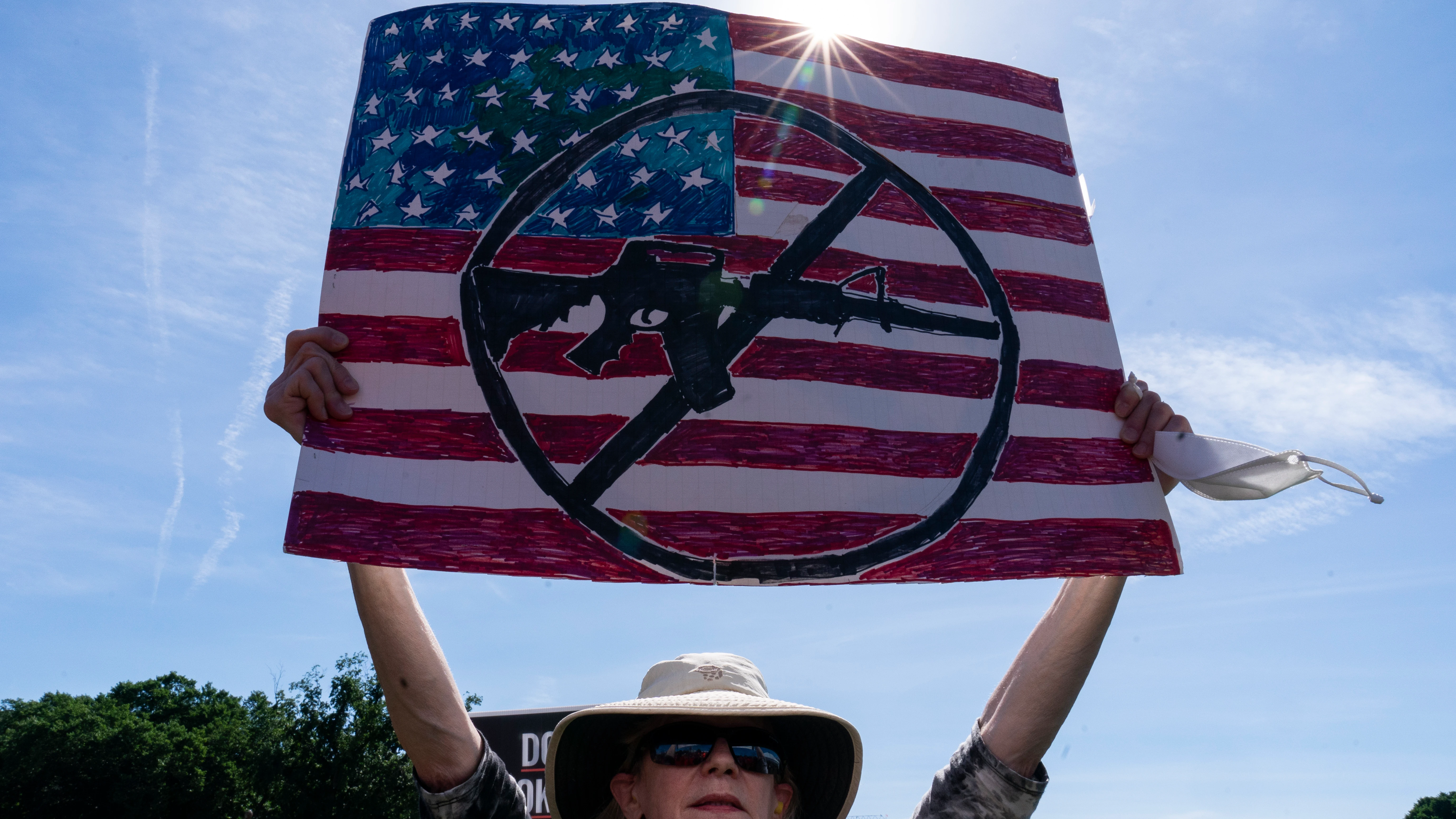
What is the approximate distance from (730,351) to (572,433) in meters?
0.61

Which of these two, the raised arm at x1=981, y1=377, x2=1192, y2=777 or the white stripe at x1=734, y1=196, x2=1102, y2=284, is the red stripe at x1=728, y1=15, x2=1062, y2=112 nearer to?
the white stripe at x1=734, y1=196, x2=1102, y2=284

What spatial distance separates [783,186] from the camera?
3.64 m

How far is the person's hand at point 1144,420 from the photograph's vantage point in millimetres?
3363

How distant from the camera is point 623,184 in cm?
350

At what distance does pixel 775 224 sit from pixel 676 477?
1.06 m

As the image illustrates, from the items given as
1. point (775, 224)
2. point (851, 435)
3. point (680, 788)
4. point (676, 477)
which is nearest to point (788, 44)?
point (775, 224)

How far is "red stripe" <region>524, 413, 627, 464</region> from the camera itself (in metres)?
3.06

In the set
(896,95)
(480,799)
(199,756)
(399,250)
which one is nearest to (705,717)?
(480,799)

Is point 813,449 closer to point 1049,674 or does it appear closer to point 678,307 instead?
point 678,307

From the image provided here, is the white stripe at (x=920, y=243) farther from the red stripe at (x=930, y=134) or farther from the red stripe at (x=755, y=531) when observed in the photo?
the red stripe at (x=755, y=531)

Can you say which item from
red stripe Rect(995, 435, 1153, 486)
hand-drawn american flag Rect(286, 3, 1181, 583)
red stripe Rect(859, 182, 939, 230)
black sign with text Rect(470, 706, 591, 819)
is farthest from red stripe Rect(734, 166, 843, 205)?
black sign with text Rect(470, 706, 591, 819)

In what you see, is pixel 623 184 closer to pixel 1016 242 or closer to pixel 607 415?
pixel 607 415

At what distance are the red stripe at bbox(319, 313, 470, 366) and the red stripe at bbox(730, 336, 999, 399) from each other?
0.93m

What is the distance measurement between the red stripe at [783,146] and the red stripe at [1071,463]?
49.1 inches
